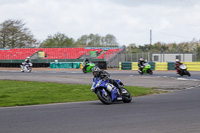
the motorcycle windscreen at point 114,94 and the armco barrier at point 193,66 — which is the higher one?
the armco barrier at point 193,66

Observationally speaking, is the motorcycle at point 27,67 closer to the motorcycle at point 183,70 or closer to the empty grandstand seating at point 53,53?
the empty grandstand seating at point 53,53

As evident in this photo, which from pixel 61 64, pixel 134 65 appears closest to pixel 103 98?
pixel 134 65

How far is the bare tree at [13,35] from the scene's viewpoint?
231 feet

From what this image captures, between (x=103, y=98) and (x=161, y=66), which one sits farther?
(x=161, y=66)

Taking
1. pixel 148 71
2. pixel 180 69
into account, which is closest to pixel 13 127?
pixel 180 69

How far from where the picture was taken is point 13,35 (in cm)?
7075

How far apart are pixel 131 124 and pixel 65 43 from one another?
253ft

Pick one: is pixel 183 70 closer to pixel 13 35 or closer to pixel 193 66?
pixel 193 66

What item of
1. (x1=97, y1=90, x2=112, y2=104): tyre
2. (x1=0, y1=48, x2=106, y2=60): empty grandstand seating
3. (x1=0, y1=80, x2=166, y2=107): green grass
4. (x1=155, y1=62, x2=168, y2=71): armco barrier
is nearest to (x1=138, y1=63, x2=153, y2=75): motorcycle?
(x1=155, y1=62, x2=168, y2=71): armco barrier

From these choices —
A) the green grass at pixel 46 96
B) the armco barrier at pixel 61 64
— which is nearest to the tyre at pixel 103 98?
the green grass at pixel 46 96

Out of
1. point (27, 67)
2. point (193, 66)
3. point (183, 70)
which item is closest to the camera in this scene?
point (183, 70)

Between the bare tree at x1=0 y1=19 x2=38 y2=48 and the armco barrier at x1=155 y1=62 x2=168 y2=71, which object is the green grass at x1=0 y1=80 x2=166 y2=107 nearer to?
the armco barrier at x1=155 y1=62 x2=168 y2=71

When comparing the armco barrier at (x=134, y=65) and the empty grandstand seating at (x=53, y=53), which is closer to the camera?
the armco barrier at (x=134, y=65)

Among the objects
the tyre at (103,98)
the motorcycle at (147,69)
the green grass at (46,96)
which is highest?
the motorcycle at (147,69)
